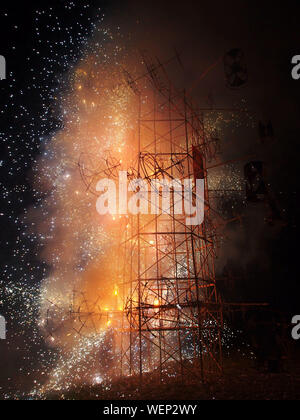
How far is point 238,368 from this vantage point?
483 inches

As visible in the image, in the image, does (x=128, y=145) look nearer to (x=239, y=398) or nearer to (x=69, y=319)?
(x=69, y=319)

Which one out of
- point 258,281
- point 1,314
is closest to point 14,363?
point 1,314

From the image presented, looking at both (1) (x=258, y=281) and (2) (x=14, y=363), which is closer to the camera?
(2) (x=14, y=363)

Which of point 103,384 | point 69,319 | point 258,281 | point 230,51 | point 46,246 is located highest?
point 230,51

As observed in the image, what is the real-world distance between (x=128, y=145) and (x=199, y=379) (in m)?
11.1

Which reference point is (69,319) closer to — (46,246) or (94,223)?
(46,246)

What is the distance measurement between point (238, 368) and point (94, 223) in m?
9.62

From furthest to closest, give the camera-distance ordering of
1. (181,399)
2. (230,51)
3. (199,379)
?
(199,379) → (230,51) → (181,399)
